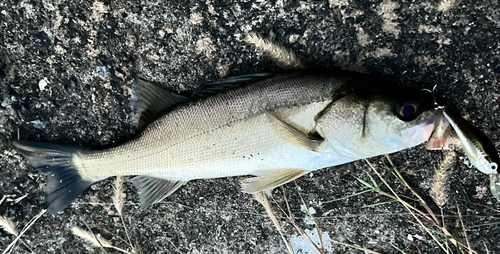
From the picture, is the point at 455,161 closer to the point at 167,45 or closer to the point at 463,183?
the point at 463,183

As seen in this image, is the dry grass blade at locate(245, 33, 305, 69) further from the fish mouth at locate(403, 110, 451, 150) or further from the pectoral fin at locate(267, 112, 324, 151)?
the fish mouth at locate(403, 110, 451, 150)

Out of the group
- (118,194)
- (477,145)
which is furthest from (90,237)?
(477,145)

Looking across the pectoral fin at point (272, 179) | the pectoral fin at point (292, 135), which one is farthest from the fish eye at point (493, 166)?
the pectoral fin at point (272, 179)

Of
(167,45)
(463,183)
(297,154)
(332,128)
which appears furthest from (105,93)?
(463,183)

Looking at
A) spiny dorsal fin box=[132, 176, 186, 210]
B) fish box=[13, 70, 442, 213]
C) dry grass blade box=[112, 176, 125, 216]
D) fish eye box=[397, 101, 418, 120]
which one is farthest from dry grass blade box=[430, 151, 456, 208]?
dry grass blade box=[112, 176, 125, 216]

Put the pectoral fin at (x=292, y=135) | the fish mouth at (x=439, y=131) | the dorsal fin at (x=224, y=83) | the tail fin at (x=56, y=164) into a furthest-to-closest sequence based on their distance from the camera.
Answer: the tail fin at (x=56, y=164), the dorsal fin at (x=224, y=83), the pectoral fin at (x=292, y=135), the fish mouth at (x=439, y=131)

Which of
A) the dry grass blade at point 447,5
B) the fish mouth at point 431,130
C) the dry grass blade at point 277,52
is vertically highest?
the dry grass blade at point 447,5

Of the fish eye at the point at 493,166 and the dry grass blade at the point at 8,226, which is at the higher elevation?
the fish eye at the point at 493,166

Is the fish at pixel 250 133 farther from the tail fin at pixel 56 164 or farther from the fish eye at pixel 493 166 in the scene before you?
the fish eye at pixel 493 166

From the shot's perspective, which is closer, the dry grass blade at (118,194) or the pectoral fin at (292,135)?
the pectoral fin at (292,135)
